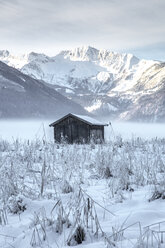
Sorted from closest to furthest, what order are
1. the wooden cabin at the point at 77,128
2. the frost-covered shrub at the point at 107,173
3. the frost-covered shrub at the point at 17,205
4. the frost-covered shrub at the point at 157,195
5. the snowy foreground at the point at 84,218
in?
the snowy foreground at the point at 84,218
the frost-covered shrub at the point at 17,205
the frost-covered shrub at the point at 157,195
the frost-covered shrub at the point at 107,173
the wooden cabin at the point at 77,128

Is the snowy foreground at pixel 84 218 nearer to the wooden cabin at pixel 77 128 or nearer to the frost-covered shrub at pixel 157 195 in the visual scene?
the frost-covered shrub at pixel 157 195

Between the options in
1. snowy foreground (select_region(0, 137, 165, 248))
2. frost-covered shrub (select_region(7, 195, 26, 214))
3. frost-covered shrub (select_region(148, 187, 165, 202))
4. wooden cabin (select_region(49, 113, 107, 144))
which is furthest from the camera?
wooden cabin (select_region(49, 113, 107, 144))

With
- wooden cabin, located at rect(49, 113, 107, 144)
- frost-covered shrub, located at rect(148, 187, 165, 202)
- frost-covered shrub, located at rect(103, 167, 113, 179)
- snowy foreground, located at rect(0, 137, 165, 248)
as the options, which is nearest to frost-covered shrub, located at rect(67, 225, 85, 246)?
snowy foreground, located at rect(0, 137, 165, 248)

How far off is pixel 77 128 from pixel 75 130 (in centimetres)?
29

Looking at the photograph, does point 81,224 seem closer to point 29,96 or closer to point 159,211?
point 159,211

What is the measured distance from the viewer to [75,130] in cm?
2880

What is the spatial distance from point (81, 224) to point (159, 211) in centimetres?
92

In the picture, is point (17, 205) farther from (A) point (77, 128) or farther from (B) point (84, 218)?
(A) point (77, 128)

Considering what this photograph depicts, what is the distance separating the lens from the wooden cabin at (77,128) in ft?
92.7

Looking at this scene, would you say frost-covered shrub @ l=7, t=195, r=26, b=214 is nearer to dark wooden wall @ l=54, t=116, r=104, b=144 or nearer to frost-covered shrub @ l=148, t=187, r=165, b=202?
frost-covered shrub @ l=148, t=187, r=165, b=202

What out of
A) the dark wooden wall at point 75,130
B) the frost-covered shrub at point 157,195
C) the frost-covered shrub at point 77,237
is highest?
the dark wooden wall at point 75,130

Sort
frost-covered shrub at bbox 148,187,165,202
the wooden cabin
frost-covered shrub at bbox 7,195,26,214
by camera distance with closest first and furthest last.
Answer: frost-covered shrub at bbox 7,195,26,214 → frost-covered shrub at bbox 148,187,165,202 → the wooden cabin

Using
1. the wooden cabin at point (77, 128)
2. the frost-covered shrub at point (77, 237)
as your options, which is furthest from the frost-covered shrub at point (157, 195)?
the wooden cabin at point (77, 128)

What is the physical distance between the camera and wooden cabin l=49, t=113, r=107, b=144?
28250 millimetres
